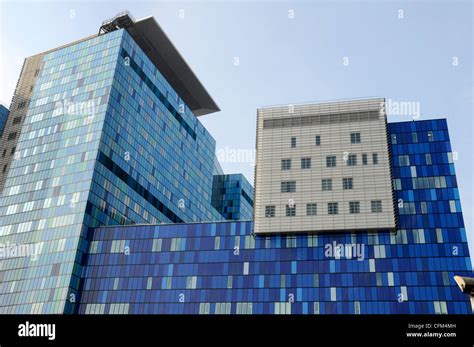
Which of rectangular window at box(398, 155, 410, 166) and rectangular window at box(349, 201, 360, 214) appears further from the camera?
rectangular window at box(398, 155, 410, 166)

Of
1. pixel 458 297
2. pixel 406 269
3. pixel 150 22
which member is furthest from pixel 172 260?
pixel 150 22

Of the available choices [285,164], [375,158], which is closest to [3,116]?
[285,164]

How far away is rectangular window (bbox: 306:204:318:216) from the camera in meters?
93.9

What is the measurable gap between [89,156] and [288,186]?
4608 centimetres

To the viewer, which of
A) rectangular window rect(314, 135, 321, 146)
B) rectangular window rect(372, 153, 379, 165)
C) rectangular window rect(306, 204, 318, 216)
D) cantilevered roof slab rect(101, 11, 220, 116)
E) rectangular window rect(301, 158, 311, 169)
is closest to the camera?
rectangular window rect(306, 204, 318, 216)

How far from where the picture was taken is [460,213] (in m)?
91.4

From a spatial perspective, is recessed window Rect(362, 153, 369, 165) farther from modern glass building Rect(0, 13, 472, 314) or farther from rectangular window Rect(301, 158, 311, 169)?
rectangular window Rect(301, 158, 311, 169)

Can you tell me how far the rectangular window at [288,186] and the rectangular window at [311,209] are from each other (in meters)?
4.62

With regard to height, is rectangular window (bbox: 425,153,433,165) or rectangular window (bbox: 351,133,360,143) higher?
rectangular window (bbox: 351,133,360,143)

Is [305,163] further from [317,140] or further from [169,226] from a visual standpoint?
[169,226]

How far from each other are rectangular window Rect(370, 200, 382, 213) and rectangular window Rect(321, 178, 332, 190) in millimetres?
8422

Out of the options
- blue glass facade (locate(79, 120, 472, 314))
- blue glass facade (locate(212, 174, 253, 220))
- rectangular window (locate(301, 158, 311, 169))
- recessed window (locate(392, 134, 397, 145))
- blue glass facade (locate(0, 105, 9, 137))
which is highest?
blue glass facade (locate(212, 174, 253, 220))

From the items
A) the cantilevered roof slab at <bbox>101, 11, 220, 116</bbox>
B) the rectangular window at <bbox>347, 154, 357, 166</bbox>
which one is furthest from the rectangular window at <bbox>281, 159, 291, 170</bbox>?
the cantilevered roof slab at <bbox>101, 11, 220, 116</bbox>

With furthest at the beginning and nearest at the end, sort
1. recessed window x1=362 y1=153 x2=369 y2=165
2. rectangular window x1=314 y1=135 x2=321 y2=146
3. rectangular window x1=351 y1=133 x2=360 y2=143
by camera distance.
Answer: rectangular window x1=314 y1=135 x2=321 y2=146 < rectangular window x1=351 y1=133 x2=360 y2=143 < recessed window x1=362 y1=153 x2=369 y2=165
